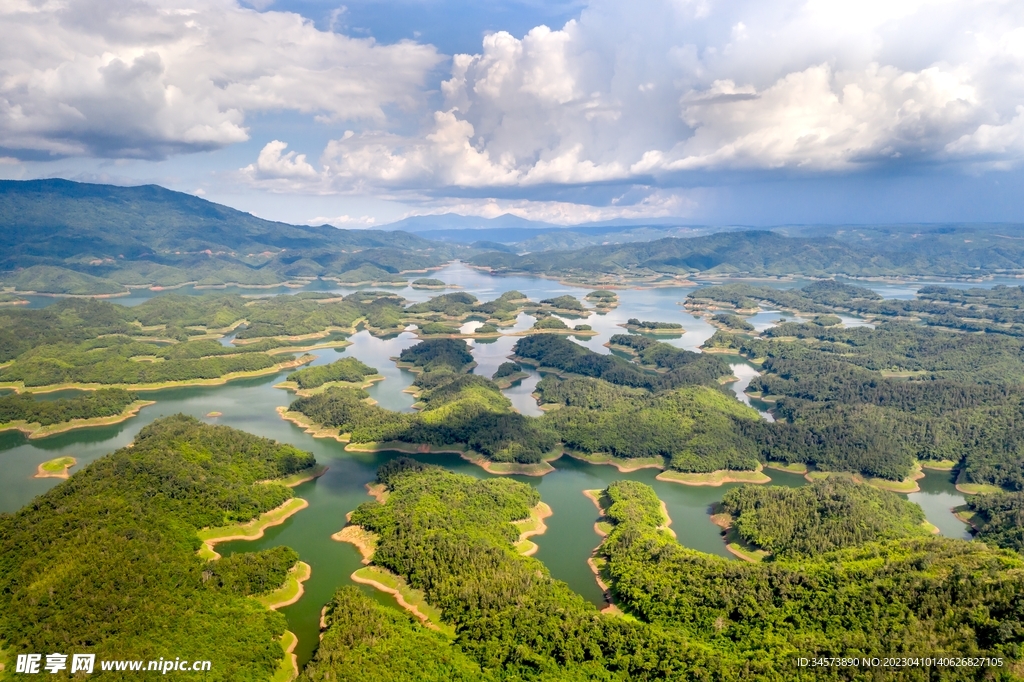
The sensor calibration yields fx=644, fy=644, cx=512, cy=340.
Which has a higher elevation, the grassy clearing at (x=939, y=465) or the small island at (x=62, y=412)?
the grassy clearing at (x=939, y=465)

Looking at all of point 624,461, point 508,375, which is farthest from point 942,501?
point 508,375

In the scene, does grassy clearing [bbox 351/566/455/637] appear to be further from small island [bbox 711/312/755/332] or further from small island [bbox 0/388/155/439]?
small island [bbox 711/312/755/332]

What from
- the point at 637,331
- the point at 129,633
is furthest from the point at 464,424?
the point at 637,331

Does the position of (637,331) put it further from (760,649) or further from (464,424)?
(760,649)

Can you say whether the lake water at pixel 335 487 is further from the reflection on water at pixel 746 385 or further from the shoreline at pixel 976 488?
the shoreline at pixel 976 488

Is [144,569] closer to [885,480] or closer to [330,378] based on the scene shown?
[330,378]

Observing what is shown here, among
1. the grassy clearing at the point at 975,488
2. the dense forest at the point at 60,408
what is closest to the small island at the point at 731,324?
the grassy clearing at the point at 975,488
